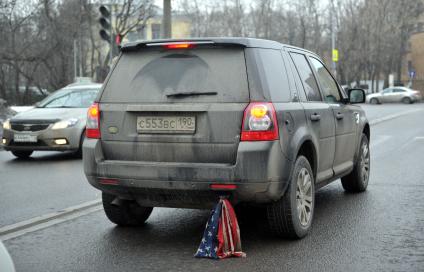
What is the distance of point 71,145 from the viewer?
1278 centimetres

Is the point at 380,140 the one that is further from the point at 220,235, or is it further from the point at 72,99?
the point at 220,235

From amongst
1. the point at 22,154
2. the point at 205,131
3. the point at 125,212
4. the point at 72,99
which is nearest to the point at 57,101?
the point at 72,99

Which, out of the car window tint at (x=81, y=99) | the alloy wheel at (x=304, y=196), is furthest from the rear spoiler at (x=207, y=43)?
the car window tint at (x=81, y=99)

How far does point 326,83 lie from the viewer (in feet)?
23.6

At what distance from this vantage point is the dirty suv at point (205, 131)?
5129 mm

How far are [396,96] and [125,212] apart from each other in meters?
49.4

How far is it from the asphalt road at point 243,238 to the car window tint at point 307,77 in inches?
50.9

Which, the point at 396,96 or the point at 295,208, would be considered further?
the point at 396,96

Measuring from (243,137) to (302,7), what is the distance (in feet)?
199

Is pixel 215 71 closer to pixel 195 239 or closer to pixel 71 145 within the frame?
pixel 195 239

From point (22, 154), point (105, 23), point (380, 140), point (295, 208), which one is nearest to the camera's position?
point (295, 208)

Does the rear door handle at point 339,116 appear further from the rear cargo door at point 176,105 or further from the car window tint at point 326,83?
the rear cargo door at point 176,105

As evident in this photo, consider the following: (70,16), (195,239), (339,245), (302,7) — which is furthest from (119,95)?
(302,7)

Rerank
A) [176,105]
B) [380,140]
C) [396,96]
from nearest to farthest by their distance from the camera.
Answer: [176,105] < [380,140] < [396,96]
